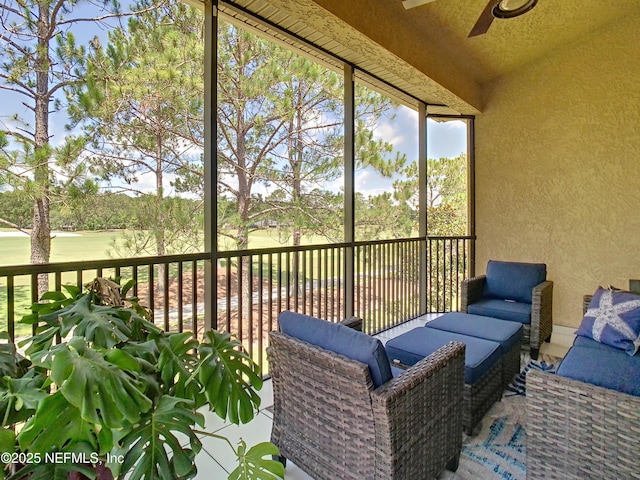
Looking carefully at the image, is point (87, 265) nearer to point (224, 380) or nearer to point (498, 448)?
point (224, 380)

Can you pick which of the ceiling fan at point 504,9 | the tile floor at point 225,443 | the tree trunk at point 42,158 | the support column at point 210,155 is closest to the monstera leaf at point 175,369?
the tile floor at point 225,443

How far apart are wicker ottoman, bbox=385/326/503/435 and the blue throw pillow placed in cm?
70

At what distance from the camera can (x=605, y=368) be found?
2012 millimetres

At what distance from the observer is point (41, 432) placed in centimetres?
83

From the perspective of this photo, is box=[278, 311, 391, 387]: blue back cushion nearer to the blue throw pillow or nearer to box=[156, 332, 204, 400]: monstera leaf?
box=[156, 332, 204, 400]: monstera leaf

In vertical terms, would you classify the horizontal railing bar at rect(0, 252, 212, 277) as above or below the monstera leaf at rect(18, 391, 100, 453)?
above

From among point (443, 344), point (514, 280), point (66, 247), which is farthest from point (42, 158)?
point (514, 280)

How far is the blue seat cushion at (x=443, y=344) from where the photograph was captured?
212cm

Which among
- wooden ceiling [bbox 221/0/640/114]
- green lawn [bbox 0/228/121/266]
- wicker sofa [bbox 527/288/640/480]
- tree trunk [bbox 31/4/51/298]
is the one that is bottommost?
wicker sofa [bbox 527/288/640/480]

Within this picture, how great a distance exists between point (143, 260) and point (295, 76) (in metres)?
3.49

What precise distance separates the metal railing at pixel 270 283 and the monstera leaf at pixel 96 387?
1272mm

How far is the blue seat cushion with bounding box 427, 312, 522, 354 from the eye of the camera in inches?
103

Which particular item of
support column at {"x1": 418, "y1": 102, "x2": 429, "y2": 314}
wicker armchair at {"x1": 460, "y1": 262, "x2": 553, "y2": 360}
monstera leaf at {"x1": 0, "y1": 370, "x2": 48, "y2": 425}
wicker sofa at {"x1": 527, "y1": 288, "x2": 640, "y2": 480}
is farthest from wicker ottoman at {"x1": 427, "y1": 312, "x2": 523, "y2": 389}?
monstera leaf at {"x1": 0, "y1": 370, "x2": 48, "y2": 425}

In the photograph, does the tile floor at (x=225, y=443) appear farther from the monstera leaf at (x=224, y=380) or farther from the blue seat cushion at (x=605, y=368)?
the blue seat cushion at (x=605, y=368)
